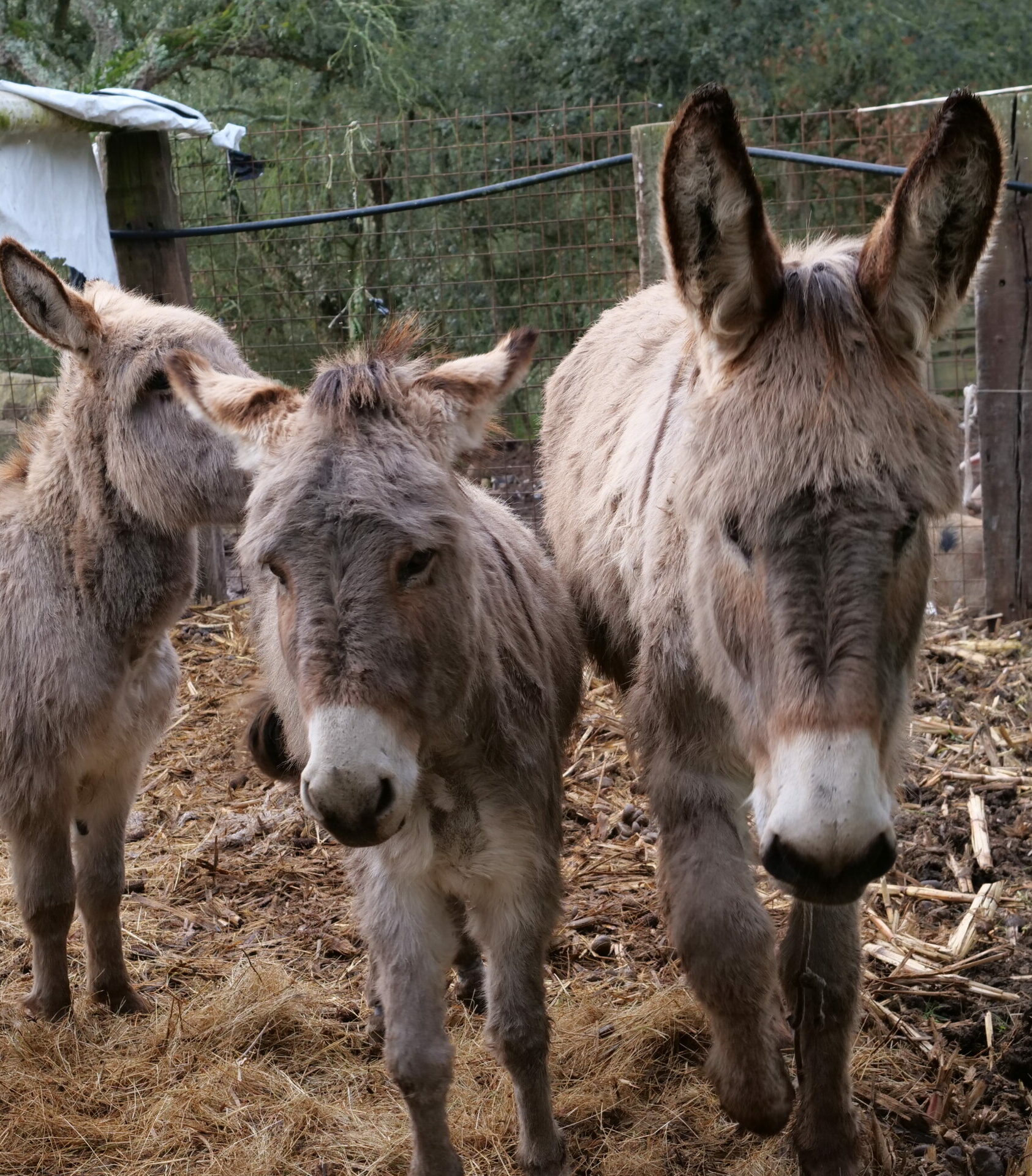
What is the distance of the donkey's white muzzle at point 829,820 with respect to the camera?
75.6 inches

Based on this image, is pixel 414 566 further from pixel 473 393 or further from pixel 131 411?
pixel 131 411

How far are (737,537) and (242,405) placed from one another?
122cm

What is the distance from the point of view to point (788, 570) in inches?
82.7

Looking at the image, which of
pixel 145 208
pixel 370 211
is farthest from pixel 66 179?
pixel 370 211

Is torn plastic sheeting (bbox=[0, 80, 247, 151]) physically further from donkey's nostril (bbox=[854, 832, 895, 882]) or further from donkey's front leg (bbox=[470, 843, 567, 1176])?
donkey's nostril (bbox=[854, 832, 895, 882])

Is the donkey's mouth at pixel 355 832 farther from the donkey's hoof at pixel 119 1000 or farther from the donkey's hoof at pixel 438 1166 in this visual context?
the donkey's hoof at pixel 119 1000

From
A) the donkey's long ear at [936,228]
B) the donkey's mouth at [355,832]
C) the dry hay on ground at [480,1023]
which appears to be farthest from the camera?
the dry hay on ground at [480,1023]

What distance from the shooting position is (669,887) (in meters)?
2.73

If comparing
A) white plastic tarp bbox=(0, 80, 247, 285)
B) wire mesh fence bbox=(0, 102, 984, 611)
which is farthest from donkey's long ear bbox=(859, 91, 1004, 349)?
white plastic tarp bbox=(0, 80, 247, 285)

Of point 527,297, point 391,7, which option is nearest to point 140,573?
point 527,297

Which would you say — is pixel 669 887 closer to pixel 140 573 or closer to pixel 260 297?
pixel 140 573

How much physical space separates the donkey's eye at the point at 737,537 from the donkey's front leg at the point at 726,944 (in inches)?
27.7

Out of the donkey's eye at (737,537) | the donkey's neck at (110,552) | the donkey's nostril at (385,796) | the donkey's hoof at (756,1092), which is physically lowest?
the donkey's hoof at (756,1092)

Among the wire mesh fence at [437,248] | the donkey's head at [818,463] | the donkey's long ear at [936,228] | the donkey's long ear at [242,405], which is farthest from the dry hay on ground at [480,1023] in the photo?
the wire mesh fence at [437,248]
